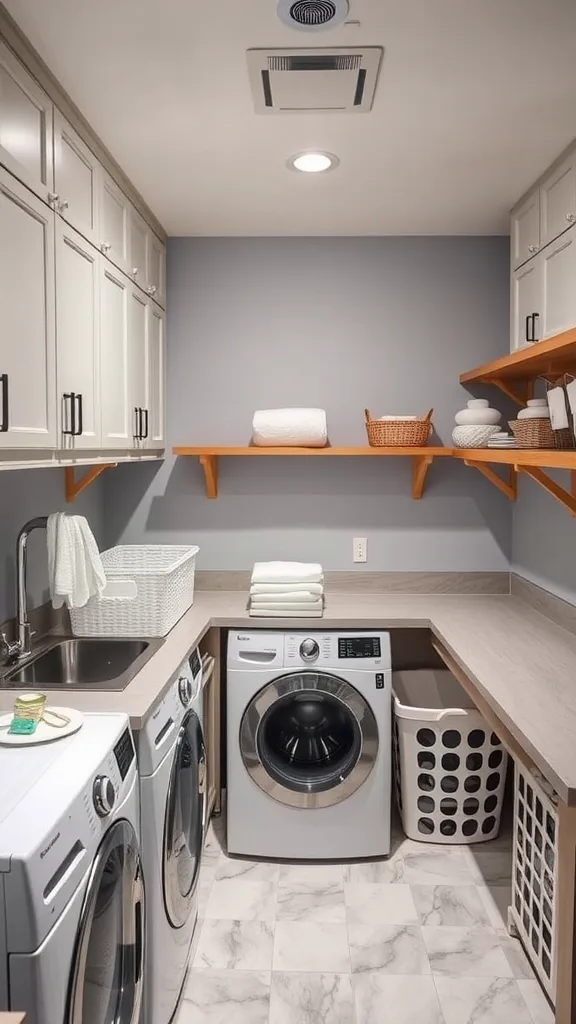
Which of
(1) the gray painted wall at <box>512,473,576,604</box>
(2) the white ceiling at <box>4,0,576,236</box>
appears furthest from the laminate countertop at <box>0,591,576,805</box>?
(2) the white ceiling at <box>4,0,576,236</box>

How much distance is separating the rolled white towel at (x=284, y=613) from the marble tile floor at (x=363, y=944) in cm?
89

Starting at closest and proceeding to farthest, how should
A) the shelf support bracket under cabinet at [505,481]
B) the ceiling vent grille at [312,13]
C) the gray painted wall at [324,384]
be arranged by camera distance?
the ceiling vent grille at [312,13], the shelf support bracket under cabinet at [505,481], the gray painted wall at [324,384]

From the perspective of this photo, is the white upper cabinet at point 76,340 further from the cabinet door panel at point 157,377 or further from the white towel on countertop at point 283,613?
the white towel on countertop at point 283,613

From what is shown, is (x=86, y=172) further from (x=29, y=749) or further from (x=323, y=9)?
(x=29, y=749)

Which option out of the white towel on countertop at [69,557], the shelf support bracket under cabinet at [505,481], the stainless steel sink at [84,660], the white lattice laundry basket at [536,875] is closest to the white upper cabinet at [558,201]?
the shelf support bracket under cabinet at [505,481]

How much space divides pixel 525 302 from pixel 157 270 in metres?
1.44

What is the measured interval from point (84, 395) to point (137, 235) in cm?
89

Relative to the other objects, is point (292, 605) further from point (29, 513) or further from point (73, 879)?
point (73, 879)

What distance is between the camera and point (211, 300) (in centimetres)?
323

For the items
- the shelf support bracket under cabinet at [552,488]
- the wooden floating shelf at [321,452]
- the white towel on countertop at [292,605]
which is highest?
the wooden floating shelf at [321,452]

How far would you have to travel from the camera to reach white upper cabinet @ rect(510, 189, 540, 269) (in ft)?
8.27

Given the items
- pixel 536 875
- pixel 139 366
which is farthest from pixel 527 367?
pixel 536 875

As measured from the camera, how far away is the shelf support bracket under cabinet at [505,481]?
306 centimetres

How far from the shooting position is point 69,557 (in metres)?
2.11
